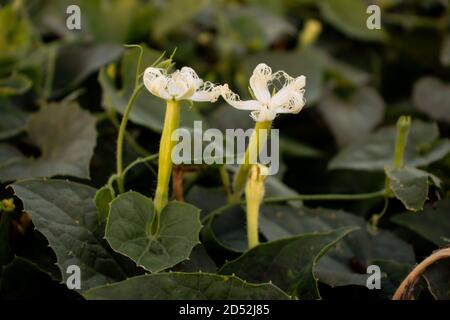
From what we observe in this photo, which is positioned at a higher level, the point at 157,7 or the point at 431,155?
the point at 157,7

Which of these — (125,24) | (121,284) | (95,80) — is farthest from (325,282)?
(125,24)

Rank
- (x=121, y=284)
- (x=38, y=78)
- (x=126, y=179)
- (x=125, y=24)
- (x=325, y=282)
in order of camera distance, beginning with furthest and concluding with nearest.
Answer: (x=125, y=24), (x=38, y=78), (x=126, y=179), (x=325, y=282), (x=121, y=284)

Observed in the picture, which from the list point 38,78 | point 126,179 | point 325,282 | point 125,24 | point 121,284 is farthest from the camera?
point 125,24

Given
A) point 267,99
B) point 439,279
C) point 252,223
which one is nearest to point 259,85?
point 267,99

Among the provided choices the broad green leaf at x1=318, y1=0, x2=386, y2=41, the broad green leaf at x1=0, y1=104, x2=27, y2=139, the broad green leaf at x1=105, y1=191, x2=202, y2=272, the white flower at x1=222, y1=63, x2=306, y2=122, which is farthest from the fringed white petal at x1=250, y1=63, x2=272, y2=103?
the broad green leaf at x1=318, y1=0, x2=386, y2=41

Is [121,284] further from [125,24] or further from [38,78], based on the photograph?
[125,24]
